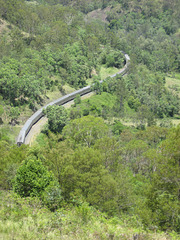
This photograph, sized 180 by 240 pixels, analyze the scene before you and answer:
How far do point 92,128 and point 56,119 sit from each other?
42.5 feet

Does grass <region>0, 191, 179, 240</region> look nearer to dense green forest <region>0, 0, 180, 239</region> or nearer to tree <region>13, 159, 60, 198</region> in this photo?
dense green forest <region>0, 0, 180, 239</region>

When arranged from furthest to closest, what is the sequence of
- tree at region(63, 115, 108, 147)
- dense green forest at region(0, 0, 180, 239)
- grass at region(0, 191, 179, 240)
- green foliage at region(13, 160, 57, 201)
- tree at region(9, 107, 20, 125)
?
1. tree at region(9, 107, 20, 125)
2. tree at region(63, 115, 108, 147)
3. green foliage at region(13, 160, 57, 201)
4. dense green forest at region(0, 0, 180, 239)
5. grass at region(0, 191, 179, 240)

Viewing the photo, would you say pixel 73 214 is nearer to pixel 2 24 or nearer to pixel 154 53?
pixel 2 24

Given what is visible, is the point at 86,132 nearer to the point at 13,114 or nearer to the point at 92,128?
→ the point at 92,128

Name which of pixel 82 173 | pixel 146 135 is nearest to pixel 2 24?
pixel 146 135

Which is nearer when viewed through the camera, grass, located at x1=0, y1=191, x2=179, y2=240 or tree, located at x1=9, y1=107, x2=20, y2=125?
grass, located at x1=0, y1=191, x2=179, y2=240

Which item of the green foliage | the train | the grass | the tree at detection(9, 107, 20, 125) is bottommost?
the train

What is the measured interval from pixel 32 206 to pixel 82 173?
6859 millimetres

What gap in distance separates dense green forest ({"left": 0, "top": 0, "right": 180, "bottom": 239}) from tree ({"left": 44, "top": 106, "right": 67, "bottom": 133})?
0.66 feet

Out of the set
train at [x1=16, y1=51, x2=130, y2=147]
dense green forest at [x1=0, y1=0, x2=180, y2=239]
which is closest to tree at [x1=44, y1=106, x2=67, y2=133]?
dense green forest at [x1=0, y1=0, x2=180, y2=239]

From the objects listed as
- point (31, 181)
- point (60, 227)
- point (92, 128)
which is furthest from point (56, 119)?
point (60, 227)

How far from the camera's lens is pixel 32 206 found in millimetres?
15070

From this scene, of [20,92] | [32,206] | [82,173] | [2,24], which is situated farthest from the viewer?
[2,24]

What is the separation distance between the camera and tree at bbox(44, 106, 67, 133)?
163ft
